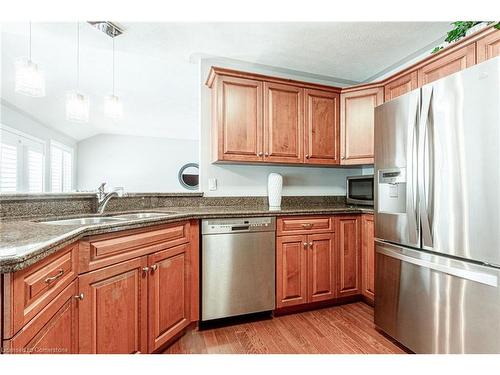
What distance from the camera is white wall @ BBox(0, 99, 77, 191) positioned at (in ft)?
8.36

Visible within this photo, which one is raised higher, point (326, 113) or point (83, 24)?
point (83, 24)

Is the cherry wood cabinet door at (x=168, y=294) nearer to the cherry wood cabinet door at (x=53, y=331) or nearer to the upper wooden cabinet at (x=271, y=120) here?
the cherry wood cabinet door at (x=53, y=331)

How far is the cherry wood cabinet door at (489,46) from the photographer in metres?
1.46

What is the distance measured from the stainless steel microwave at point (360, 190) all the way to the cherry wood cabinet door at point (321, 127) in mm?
320

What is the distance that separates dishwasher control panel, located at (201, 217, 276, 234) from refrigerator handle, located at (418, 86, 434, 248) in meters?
1.02

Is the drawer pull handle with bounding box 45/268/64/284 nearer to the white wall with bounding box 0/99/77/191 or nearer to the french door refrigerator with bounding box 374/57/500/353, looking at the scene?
the french door refrigerator with bounding box 374/57/500/353

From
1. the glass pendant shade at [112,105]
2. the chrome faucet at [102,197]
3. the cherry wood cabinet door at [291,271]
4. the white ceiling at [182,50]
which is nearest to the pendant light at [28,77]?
the glass pendant shade at [112,105]

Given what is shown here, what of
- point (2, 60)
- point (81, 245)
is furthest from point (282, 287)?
point (2, 60)

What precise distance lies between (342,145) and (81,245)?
2374 mm

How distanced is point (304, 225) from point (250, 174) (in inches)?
33.2

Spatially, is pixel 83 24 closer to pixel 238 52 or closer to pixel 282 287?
pixel 238 52

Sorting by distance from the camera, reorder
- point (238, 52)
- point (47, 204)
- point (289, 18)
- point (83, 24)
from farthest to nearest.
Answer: point (238, 52) → point (83, 24) → point (47, 204) → point (289, 18)

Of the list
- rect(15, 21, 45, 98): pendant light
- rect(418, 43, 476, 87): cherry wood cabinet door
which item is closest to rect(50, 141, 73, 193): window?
rect(15, 21, 45, 98): pendant light

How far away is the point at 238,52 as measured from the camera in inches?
96.3
